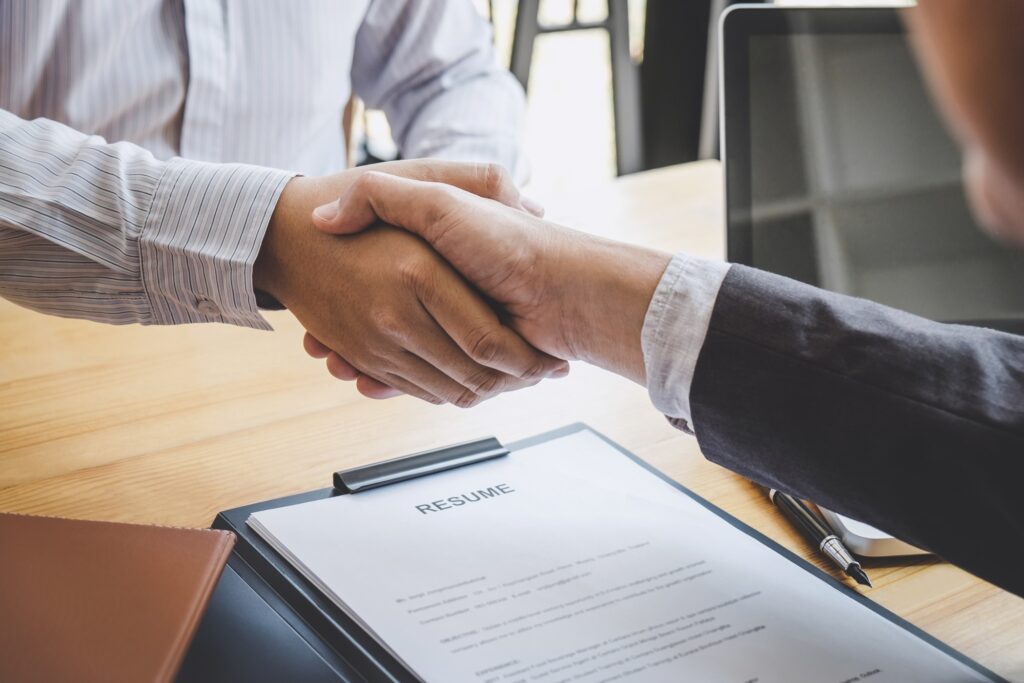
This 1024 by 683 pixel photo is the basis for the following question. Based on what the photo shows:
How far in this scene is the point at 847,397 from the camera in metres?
0.60

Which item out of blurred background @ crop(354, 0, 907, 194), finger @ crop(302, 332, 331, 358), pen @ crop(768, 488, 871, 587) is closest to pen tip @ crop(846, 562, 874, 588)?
pen @ crop(768, 488, 871, 587)

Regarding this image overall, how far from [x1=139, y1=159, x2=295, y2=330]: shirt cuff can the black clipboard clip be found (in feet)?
0.77

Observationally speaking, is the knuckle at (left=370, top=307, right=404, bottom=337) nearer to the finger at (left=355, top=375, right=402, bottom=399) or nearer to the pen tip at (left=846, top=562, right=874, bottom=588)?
the finger at (left=355, top=375, right=402, bottom=399)

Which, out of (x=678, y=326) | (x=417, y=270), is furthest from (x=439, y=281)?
(x=678, y=326)

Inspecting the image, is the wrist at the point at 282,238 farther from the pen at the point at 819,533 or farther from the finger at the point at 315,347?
the pen at the point at 819,533

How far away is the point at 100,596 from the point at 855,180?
0.73 metres

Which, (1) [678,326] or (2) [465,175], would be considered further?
(2) [465,175]

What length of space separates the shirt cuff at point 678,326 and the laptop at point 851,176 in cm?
23

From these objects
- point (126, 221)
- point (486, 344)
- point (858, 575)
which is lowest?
point (858, 575)

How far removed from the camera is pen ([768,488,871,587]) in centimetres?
65

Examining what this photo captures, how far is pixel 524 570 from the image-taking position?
2.01ft

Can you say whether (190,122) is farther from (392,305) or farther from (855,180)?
(855,180)

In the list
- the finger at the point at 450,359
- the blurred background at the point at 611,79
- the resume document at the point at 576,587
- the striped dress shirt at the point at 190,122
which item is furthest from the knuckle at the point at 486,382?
the blurred background at the point at 611,79

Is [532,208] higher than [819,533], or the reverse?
[532,208]
